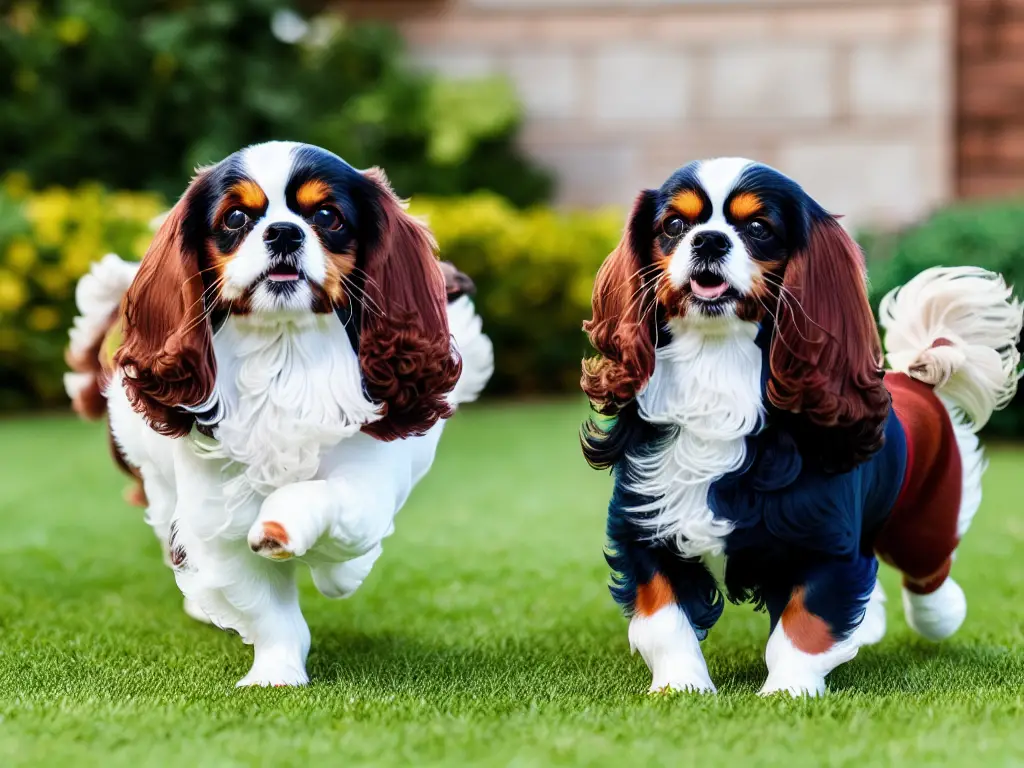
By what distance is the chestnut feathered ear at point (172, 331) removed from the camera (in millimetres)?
3111

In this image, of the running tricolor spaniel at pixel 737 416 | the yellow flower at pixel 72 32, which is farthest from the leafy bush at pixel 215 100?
the running tricolor spaniel at pixel 737 416

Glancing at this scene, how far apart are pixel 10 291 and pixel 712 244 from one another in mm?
7018

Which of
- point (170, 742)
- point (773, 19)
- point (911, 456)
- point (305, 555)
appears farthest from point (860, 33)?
point (170, 742)

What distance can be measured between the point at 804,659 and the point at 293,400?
1.33 metres

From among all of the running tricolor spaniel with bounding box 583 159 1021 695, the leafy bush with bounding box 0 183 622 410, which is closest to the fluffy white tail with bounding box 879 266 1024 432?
the running tricolor spaniel with bounding box 583 159 1021 695

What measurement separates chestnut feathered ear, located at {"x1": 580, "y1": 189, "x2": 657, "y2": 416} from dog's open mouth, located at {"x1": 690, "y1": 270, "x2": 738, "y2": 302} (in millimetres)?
145

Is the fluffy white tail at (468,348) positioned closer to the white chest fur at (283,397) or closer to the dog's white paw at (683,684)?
the white chest fur at (283,397)

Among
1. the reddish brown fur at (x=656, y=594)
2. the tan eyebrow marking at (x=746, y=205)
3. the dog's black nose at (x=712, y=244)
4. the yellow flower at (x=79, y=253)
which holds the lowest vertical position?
the yellow flower at (x=79, y=253)

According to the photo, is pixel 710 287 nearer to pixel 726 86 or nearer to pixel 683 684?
pixel 683 684

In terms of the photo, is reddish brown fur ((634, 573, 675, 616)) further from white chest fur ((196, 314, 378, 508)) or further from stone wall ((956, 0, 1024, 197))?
stone wall ((956, 0, 1024, 197))

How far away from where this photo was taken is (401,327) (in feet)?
10.5

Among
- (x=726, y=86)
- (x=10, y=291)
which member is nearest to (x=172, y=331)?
(x=10, y=291)

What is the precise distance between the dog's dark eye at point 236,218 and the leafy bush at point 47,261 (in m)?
6.14

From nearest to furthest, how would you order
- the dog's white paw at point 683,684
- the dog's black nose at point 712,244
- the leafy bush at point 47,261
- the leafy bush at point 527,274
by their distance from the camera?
the dog's black nose at point 712,244
the dog's white paw at point 683,684
the leafy bush at point 47,261
the leafy bush at point 527,274
